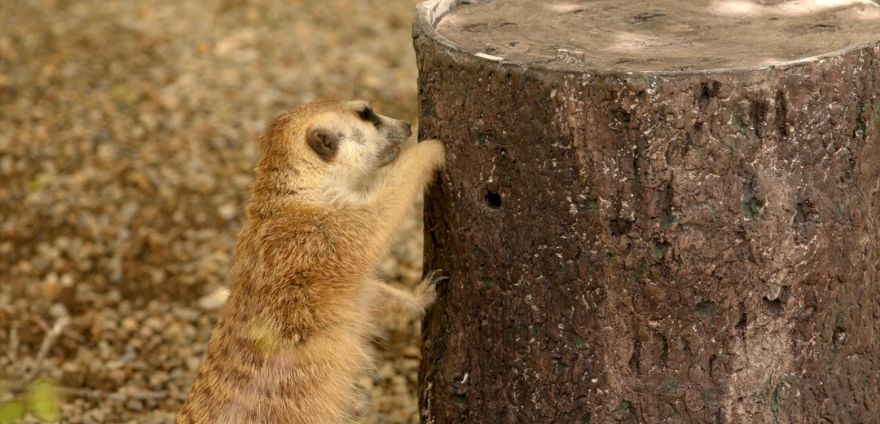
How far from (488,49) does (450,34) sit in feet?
0.67

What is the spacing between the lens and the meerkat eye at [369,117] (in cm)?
357

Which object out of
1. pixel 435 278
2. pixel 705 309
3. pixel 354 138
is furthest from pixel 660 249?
pixel 354 138

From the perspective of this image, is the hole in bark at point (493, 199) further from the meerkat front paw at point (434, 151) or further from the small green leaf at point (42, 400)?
the small green leaf at point (42, 400)

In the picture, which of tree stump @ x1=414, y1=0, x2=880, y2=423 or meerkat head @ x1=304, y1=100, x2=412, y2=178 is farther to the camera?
meerkat head @ x1=304, y1=100, x2=412, y2=178

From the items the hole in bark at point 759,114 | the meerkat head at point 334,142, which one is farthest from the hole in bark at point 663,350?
the meerkat head at point 334,142

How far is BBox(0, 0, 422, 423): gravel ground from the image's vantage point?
4.96m

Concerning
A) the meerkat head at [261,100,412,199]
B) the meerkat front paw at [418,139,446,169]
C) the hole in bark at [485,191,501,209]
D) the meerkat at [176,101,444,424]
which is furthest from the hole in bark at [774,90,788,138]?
the meerkat head at [261,100,412,199]

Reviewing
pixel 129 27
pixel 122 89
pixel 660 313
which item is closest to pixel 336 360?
pixel 660 313

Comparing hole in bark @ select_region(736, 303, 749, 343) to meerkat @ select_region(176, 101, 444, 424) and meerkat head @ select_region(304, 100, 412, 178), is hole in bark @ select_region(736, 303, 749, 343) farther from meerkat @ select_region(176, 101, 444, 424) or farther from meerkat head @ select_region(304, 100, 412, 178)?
meerkat head @ select_region(304, 100, 412, 178)

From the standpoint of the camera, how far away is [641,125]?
280 cm

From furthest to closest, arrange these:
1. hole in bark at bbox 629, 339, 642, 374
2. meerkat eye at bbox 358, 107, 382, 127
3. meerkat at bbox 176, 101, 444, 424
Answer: meerkat eye at bbox 358, 107, 382, 127 → meerkat at bbox 176, 101, 444, 424 → hole in bark at bbox 629, 339, 642, 374

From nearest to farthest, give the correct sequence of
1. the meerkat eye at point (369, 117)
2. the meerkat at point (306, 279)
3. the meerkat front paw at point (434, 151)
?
the meerkat front paw at point (434, 151), the meerkat at point (306, 279), the meerkat eye at point (369, 117)

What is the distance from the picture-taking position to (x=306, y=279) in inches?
134

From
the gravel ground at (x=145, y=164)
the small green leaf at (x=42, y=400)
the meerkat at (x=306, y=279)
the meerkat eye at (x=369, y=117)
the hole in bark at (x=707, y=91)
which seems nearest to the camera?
the small green leaf at (x=42, y=400)
